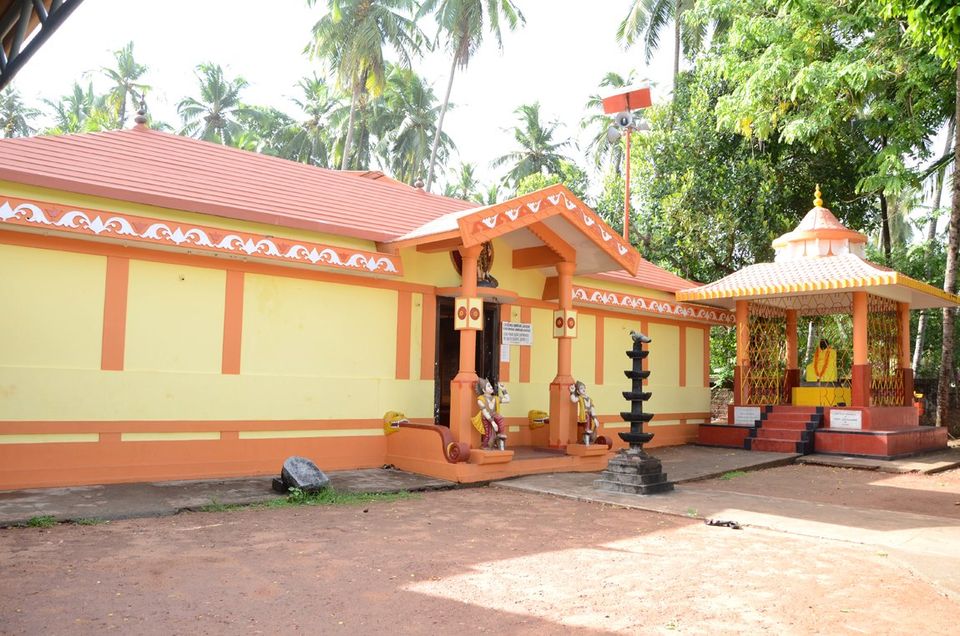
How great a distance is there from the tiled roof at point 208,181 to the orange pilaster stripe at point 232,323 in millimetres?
849

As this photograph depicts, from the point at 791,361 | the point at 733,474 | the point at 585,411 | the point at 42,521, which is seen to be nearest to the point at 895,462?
the point at 733,474

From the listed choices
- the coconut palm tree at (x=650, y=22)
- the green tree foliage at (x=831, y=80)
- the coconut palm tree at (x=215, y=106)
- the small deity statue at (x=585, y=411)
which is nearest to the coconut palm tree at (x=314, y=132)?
the coconut palm tree at (x=215, y=106)

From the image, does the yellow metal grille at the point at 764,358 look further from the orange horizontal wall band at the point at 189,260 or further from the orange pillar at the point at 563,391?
the orange horizontal wall band at the point at 189,260

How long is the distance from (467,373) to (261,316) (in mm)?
2863

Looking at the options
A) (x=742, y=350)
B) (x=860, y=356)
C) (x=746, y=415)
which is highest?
(x=742, y=350)

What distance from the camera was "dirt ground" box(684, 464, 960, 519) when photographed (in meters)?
9.20

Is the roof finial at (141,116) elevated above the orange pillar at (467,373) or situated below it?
above

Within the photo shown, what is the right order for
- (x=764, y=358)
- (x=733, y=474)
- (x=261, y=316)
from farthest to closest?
(x=764, y=358) → (x=733, y=474) → (x=261, y=316)

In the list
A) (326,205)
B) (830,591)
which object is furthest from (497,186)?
(830,591)

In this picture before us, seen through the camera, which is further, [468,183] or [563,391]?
[468,183]

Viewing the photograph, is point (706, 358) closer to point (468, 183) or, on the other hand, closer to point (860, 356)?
point (860, 356)

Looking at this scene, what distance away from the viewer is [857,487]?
10719mm

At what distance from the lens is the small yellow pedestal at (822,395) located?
50.6ft

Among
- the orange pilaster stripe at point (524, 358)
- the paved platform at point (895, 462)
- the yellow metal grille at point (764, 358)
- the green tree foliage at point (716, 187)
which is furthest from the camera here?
the green tree foliage at point (716, 187)
